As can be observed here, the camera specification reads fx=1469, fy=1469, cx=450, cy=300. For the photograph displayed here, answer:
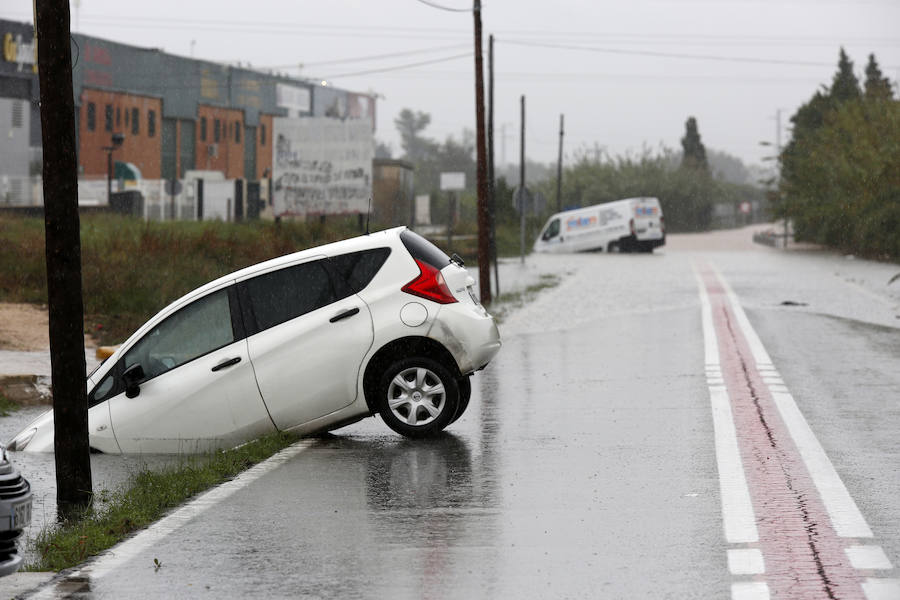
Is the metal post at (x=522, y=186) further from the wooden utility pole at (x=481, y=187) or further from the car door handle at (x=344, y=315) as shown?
the car door handle at (x=344, y=315)

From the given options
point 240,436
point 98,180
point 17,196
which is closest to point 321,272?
point 240,436

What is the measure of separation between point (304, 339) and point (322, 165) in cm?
3319

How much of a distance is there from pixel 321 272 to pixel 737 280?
26.0m

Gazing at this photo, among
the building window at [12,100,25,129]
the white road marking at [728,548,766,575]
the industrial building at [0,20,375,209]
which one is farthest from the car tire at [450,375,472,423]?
the building window at [12,100,25,129]

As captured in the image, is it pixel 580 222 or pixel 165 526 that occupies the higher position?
pixel 580 222

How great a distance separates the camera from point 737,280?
35.8 metres

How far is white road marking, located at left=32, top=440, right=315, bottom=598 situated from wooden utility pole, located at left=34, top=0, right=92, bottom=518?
65cm

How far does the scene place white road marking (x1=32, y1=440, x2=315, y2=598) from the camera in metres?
6.96

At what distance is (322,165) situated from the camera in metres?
43.6

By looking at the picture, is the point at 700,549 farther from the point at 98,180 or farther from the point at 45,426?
the point at 98,180

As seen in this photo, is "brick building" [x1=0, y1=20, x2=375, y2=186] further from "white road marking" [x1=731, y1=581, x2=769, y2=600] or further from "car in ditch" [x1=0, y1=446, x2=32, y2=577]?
"white road marking" [x1=731, y1=581, x2=769, y2=600]

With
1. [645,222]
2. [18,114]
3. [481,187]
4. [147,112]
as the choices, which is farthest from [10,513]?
[147,112]

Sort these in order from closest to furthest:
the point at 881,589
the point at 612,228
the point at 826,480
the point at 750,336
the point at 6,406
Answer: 1. the point at 881,589
2. the point at 826,480
3. the point at 6,406
4. the point at 750,336
5. the point at 612,228

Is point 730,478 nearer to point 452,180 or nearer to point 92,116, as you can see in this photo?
point 452,180
